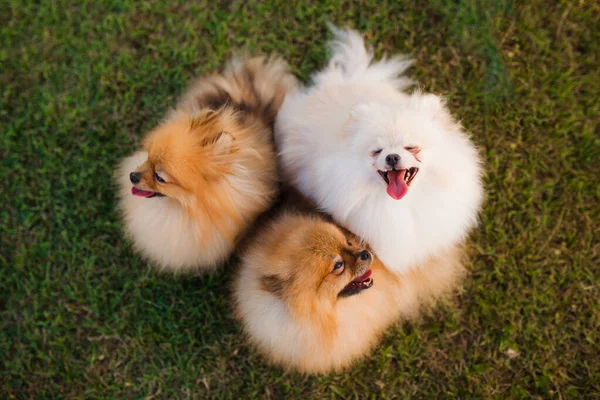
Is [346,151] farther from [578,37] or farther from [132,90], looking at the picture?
[578,37]

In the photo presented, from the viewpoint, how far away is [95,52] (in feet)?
10.4

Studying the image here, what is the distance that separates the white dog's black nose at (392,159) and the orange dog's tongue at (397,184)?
0.27 feet

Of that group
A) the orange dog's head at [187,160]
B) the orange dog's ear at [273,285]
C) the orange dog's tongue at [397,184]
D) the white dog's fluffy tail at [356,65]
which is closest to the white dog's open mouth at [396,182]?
the orange dog's tongue at [397,184]

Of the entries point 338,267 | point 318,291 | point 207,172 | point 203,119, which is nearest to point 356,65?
point 203,119

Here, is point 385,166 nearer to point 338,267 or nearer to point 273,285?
point 338,267

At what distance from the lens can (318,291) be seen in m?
2.01

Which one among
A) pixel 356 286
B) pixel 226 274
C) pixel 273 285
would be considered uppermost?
pixel 356 286

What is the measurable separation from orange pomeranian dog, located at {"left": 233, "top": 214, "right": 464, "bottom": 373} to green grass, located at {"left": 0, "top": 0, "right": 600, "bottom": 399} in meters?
0.44

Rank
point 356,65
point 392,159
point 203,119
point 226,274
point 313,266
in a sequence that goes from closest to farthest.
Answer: point 392,159, point 313,266, point 203,119, point 356,65, point 226,274

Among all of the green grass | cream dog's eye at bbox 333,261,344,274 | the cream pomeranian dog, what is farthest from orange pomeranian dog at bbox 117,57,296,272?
cream dog's eye at bbox 333,261,344,274

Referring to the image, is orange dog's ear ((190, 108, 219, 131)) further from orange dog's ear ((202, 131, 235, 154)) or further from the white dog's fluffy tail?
the white dog's fluffy tail

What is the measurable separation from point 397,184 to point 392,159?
137 millimetres

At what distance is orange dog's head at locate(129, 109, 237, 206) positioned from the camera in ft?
6.54

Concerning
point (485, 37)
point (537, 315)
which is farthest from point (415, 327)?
point (485, 37)
